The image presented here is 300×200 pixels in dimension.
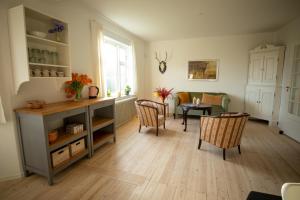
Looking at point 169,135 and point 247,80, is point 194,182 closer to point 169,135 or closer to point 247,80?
point 169,135

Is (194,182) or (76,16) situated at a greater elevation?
(76,16)

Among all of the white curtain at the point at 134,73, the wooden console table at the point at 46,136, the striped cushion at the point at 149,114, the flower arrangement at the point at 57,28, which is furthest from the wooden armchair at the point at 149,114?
the flower arrangement at the point at 57,28

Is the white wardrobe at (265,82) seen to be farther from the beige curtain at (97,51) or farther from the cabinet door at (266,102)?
the beige curtain at (97,51)

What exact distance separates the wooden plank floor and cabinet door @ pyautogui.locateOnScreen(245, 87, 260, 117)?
4.91 feet

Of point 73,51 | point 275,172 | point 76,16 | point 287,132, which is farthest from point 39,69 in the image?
point 287,132

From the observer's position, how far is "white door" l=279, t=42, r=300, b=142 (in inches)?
136

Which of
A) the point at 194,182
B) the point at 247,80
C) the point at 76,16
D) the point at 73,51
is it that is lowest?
the point at 194,182

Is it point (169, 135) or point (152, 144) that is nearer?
point (152, 144)

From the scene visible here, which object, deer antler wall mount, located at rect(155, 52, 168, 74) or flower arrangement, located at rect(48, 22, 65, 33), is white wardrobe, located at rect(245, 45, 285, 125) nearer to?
deer antler wall mount, located at rect(155, 52, 168, 74)

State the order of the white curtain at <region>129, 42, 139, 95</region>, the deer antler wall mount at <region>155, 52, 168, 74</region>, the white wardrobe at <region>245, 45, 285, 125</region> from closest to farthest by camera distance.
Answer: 1. the white wardrobe at <region>245, 45, 285, 125</region>
2. the white curtain at <region>129, 42, 139, 95</region>
3. the deer antler wall mount at <region>155, 52, 168, 74</region>

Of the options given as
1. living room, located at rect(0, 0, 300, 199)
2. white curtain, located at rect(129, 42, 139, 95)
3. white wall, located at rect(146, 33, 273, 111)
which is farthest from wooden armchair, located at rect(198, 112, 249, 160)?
white wall, located at rect(146, 33, 273, 111)

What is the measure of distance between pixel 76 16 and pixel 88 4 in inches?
12.4

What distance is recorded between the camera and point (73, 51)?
9.32ft

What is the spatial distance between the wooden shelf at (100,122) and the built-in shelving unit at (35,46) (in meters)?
0.95
